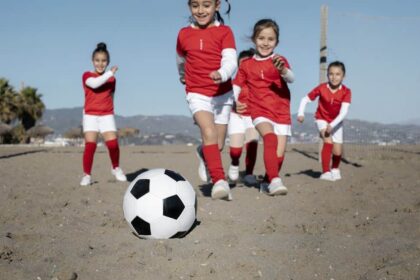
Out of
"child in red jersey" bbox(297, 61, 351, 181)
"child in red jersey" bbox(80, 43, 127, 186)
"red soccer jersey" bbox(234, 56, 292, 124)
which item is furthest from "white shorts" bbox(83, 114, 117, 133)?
"child in red jersey" bbox(297, 61, 351, 181)

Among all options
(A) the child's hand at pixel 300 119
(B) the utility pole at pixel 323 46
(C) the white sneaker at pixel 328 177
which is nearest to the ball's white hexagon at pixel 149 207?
(A) the child's hand at pixel 300 119

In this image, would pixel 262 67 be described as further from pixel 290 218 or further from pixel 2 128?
pixel 2 128

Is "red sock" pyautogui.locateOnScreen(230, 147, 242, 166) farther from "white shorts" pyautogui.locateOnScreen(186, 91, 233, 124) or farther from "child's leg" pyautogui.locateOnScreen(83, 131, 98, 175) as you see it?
"child's leg" pyautogui.locateOnScreen(83, 131, 98, 175)

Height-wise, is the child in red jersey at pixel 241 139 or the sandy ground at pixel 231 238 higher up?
the child in red jersey at pixel 241 139

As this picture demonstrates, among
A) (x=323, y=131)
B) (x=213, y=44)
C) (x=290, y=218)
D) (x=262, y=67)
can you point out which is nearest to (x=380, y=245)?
(x=290, y=218)

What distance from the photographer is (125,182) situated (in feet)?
21.6

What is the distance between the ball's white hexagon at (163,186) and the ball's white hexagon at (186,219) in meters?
0.18

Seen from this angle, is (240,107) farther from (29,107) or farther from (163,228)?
(29,107)

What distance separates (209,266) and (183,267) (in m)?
0.15

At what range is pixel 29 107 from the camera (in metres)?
40.5

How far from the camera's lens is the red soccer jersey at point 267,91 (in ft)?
18.0

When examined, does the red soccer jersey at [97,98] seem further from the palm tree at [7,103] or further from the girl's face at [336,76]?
the palm tree at [7,103]

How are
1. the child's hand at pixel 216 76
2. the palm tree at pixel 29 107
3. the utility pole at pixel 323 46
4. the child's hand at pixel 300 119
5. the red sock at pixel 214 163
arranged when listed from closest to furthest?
the child's hand at pixel 216 76, the red sock at pixel 214 163, the child's hand at pixel 300 119, the utility pole at pixel 323 46, the palm tree at pixel 29 107

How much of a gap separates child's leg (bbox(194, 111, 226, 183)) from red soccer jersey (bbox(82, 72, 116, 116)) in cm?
219
